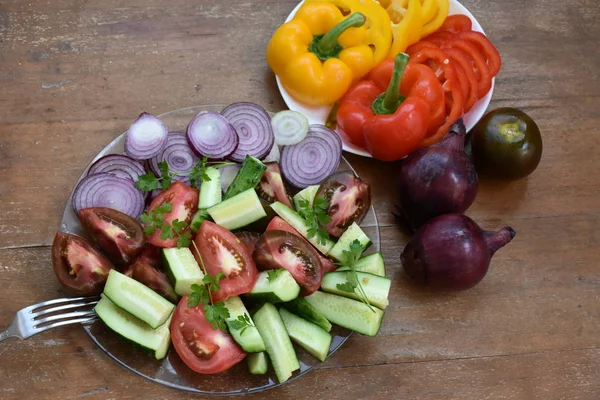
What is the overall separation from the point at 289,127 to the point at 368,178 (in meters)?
0.33

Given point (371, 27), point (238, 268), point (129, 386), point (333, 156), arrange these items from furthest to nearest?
point (371, 27) < point (333, 156) < point (129, 386) < point (238, 268)

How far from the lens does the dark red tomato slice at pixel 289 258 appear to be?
65.1 inches

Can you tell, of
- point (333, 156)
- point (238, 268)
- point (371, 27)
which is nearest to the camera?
point (238, 268)

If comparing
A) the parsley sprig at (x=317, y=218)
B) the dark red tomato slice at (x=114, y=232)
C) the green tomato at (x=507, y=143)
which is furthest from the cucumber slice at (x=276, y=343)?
the green tomato at (x=507, y=143)

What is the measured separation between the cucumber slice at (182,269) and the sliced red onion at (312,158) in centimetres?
40

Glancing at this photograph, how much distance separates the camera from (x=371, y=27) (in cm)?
204

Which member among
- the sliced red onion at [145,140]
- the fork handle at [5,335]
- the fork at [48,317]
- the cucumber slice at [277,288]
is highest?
the sliced red onion at [145,140]

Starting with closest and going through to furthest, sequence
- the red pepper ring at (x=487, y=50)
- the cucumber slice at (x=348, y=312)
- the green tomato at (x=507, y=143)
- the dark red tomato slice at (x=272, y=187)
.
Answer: the cucumber slice at (x=348, y=312), the dark red tomato slice at (x=272, y=187), the green tomato at (x=507, y=143), the red pepper ring at (x=487, y=50)

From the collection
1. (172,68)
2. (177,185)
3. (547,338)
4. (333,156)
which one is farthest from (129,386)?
(547,338)

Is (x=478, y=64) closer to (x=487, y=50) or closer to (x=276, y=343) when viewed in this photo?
(x=487, y=50)

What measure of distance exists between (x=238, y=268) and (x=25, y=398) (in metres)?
0.70

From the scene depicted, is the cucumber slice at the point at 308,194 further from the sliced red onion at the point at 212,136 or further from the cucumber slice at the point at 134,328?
the cucumber slice at the point at 134,328

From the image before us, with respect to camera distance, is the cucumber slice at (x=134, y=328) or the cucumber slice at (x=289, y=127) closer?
the cucumber slice at (x=134, y=328)

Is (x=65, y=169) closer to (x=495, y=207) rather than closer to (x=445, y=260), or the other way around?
(x=445, y=260)
